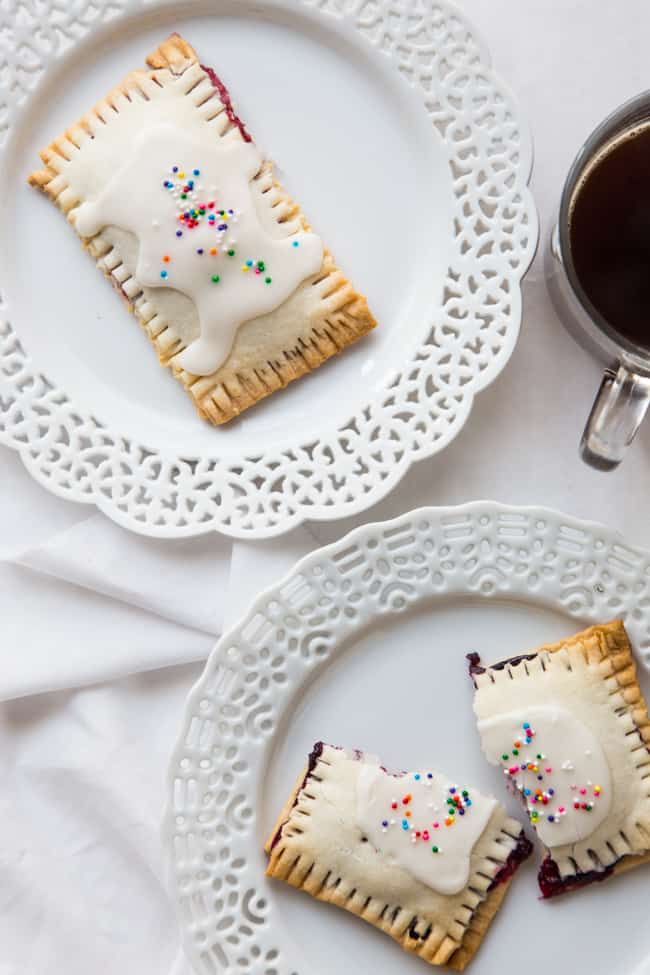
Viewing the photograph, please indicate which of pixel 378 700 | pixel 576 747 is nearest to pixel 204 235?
pixel 378 700

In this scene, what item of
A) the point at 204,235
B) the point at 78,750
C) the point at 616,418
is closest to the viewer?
the point at 616,418

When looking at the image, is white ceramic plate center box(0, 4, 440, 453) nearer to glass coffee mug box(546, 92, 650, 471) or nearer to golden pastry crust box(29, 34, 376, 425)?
golden pastry crust box(29, 34, 376, 425)

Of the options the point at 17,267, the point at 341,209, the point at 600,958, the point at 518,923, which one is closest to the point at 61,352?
the point at 17,267

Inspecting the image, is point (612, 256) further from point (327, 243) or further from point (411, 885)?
point (411, 885)

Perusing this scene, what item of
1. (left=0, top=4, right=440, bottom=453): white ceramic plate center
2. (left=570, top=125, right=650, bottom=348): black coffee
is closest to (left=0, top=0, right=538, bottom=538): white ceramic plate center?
(left=0, top=4, right=440, bottom=453): white ceramic plate center

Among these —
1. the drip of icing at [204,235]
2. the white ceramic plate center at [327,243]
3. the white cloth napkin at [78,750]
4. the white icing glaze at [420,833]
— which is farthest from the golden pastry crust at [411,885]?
the drip of icing at [204,235]

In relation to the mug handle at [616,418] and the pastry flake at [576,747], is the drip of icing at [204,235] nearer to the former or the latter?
the mug handle at [616,418]

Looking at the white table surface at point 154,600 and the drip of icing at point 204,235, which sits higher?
the drip of icing at point 204,235
